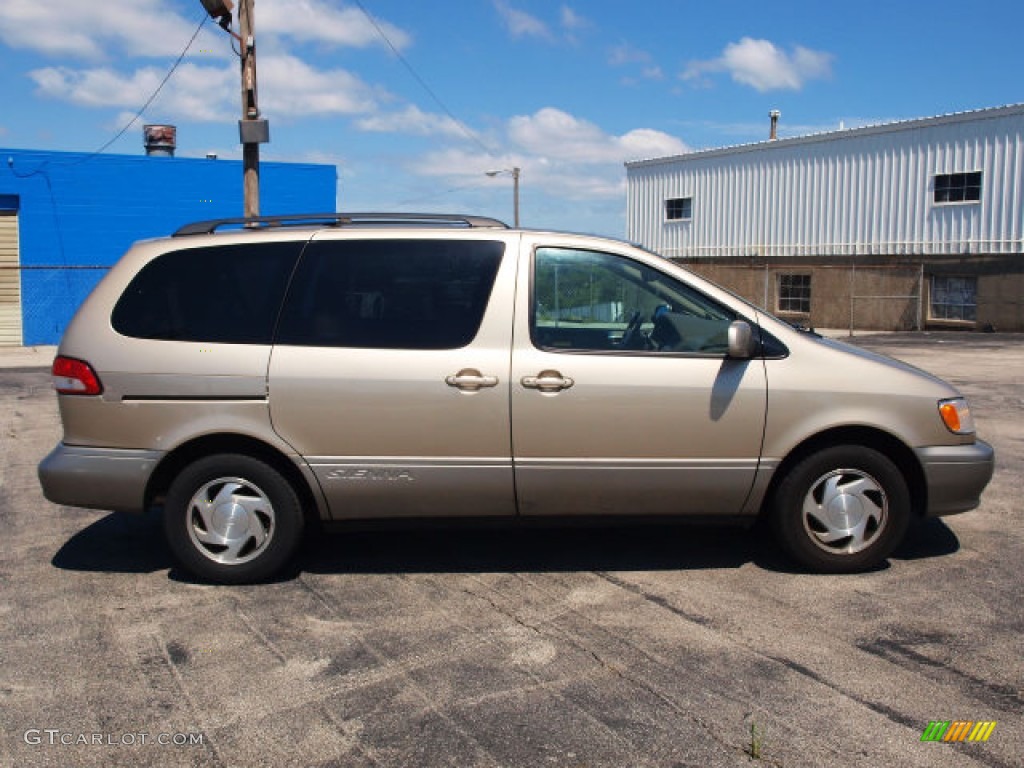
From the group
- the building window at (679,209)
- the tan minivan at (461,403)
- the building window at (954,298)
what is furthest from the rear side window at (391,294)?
the building window at (679,209)

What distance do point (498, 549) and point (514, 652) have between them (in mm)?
1568

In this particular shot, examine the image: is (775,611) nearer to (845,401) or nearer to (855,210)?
(845,401)

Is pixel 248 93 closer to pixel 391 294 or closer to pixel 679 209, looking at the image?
pixel 391 294

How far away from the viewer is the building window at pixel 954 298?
26312mm

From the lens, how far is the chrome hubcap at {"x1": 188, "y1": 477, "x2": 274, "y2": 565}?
508 cm

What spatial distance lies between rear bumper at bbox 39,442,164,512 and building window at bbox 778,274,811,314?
90.7 ft

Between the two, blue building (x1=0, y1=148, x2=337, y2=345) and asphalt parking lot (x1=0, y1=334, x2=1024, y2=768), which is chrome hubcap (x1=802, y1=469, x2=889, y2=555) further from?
blue building (x1=0, y1=148, x2=337, y2=345)

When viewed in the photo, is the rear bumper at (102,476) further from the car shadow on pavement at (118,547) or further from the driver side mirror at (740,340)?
the driver side mirror at (740,340)

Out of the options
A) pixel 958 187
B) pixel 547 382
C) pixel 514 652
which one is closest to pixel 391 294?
pixel 547 382

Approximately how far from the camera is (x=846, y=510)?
16.9ft

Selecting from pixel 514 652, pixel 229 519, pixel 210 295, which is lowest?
pixel 514 652

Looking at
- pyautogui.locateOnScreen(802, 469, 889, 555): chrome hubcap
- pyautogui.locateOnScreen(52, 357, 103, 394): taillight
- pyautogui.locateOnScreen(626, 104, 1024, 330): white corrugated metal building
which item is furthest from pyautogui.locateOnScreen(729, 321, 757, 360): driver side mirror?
pyautogui.locateOnScreen(626, 104, 1024, 330): white corrugated metal building

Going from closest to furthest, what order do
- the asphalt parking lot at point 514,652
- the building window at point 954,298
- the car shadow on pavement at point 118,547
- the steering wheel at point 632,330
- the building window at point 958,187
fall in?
the asphalt parking lot at point 514,652
the steering wheel at point 632,330
the car shadow on pavement at point 118,547
the building window at point 958,187
the building window at point 954,298

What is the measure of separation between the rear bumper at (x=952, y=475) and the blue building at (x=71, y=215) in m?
20.1
